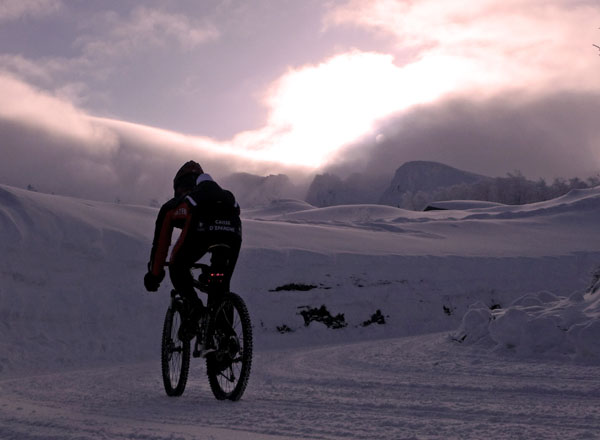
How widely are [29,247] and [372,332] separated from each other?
699cm

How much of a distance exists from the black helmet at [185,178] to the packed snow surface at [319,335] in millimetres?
1888

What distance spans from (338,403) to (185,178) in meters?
2.52

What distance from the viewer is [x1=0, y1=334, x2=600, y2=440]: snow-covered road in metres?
3.46

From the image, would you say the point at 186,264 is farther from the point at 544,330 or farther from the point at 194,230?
the point at 544,330

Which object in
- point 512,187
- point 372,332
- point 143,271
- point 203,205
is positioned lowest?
point 372,332

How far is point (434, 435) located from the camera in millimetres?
3303

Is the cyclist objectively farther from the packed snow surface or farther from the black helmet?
the packed snow surface

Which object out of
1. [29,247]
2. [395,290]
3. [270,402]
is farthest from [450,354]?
[29,247]

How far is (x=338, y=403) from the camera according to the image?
174 inches

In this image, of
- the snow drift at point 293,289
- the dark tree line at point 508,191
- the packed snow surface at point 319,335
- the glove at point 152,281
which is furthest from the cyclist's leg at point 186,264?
the dark tree line at point 508,191

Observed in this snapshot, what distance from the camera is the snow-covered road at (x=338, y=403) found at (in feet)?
11.4

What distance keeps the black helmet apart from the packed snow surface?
6.19ft

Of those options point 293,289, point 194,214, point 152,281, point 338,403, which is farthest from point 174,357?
point 293,289

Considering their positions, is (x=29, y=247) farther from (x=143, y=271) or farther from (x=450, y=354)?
(x=450, y=354)
